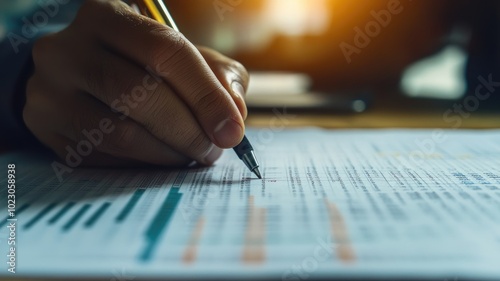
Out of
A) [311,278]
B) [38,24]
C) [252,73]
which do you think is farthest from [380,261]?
[252,73]

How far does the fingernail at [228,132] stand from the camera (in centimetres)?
41

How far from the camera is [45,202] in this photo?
353 millimetres

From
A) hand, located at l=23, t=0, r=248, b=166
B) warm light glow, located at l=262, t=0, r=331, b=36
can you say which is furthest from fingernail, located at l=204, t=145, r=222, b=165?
warm light glow, located at l=262, t=0, r=331, b=36

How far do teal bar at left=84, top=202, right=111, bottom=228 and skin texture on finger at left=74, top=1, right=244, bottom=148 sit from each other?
107 mm

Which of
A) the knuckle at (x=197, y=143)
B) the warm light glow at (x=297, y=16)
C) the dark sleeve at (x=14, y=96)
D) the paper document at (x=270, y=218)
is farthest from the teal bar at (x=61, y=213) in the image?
the warm light glow at (x=297, y=16)

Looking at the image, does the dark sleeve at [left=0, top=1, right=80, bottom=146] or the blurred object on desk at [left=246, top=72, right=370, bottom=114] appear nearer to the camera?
the dark sleeve at [left=0, top=1, right=80, bottom=146]

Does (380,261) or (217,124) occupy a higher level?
(217,124)

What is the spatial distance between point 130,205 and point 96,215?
0.03m

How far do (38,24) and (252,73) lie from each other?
38cm

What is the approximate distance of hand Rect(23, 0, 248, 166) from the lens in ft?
1.34

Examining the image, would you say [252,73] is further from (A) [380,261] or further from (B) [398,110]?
(A) [380,261]

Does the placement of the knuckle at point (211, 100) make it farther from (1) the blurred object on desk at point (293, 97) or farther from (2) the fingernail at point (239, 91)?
(1) the blurred object on desk at point (293, 97)

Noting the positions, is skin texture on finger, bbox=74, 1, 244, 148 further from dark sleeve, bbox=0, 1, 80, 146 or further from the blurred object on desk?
the blurred object on desk

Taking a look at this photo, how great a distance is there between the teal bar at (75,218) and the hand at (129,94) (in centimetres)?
10
